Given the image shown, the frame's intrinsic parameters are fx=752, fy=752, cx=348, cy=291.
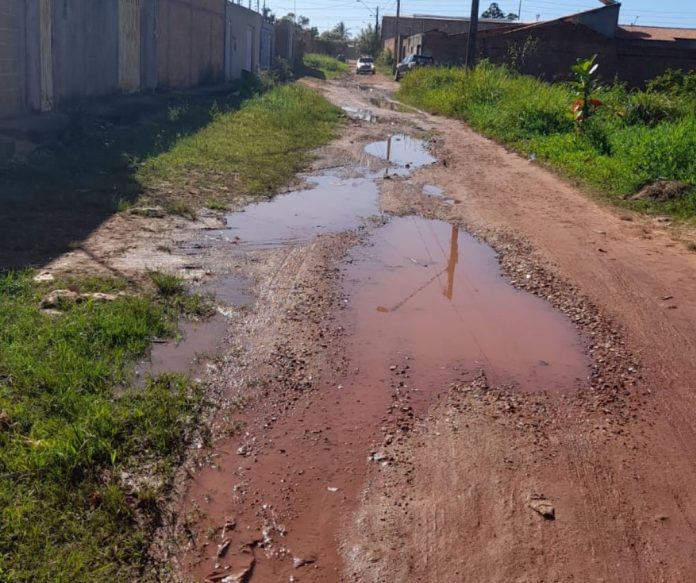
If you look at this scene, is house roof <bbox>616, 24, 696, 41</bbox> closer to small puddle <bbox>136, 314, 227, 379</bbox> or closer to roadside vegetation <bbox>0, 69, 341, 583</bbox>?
roadside vegetation <bbox>0, 69, 341, 583</bbox>

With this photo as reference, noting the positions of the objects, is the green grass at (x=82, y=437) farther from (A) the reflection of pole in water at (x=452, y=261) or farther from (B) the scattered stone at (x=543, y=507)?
(A) the reflection of pole in water at (x=452, y=261)

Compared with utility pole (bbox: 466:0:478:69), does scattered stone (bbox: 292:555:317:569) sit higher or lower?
lower

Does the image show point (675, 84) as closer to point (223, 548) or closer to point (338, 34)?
point (223, 548)

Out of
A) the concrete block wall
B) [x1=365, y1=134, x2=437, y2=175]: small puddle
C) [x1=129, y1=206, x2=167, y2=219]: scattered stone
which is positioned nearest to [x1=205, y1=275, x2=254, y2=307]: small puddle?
[x1=129, y1=206, x2=167, y2=219]: scattered stone

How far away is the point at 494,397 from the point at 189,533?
7.17 ft

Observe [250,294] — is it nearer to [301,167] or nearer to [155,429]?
[155,429]

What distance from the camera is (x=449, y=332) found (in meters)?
5.82

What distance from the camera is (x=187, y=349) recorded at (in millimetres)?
5129

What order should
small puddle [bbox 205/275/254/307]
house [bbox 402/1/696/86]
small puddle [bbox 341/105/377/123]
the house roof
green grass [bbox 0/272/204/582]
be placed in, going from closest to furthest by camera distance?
green grass [bbox 0/272/204/582], small puddle [bbox 205/275/254/307], small puddle [bbox 341/105/377/123], house [bbox 402/1/696/86], the house roof

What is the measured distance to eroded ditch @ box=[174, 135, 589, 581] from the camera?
3359 mm

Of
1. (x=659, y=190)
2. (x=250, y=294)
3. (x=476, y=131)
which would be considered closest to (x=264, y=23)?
(x=476, y=131)

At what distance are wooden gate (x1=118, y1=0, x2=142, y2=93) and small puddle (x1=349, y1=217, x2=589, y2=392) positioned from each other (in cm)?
1306

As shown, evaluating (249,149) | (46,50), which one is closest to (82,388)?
(249,149)

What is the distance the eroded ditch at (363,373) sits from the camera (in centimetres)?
336
